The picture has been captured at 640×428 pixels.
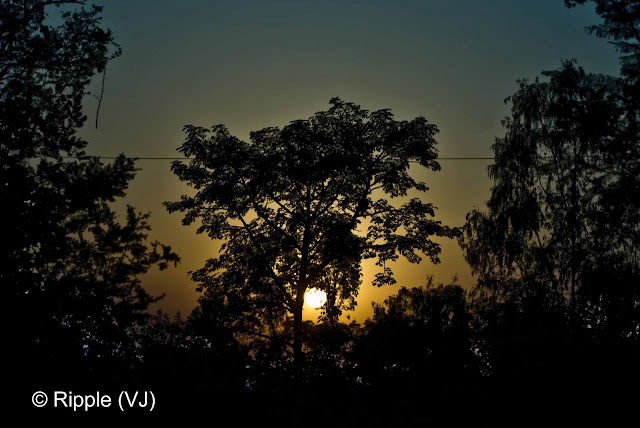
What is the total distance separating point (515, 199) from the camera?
95.8ft

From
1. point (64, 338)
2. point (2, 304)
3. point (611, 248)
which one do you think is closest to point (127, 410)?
point (64, 338)

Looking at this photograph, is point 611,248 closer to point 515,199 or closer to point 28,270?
point 515,199

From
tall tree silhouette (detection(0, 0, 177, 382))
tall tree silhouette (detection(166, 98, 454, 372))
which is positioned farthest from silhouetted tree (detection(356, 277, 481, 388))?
tall tree silhouette (detection(166, 98, 454, 372))

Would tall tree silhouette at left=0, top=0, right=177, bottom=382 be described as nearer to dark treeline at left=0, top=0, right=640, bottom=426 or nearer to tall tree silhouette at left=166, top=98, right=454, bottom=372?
dark treeline at left=0, top=0, right=640, bottom=426

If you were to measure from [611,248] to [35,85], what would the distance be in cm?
2459

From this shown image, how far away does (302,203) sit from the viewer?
26672mm

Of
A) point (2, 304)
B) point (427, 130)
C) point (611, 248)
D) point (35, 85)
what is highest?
point (427, 130)

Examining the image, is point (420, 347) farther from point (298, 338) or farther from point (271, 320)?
point (271, 320)
